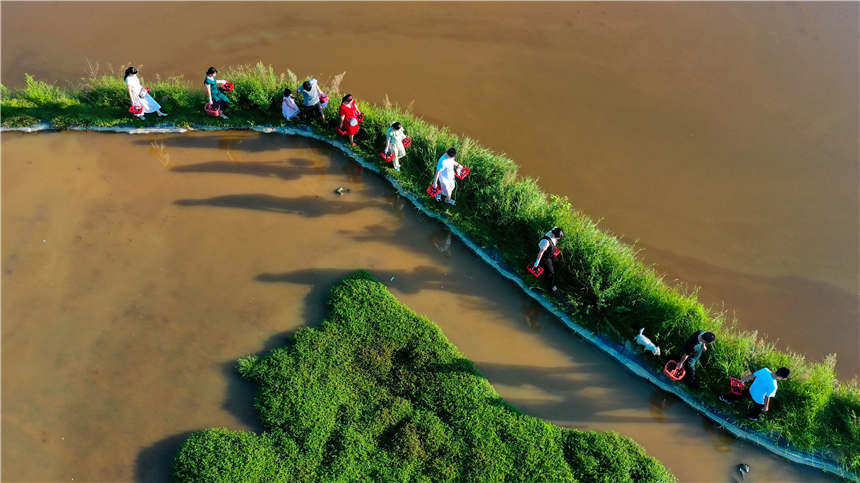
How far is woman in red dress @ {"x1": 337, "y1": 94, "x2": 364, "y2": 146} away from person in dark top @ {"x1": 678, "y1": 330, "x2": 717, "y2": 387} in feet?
20.5

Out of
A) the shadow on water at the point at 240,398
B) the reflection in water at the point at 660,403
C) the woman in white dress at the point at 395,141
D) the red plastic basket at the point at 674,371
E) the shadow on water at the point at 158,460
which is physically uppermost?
the woman in white dress at the point at 395,141

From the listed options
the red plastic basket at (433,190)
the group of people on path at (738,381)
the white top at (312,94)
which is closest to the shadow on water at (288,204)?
the red plastic basket at (433,190)

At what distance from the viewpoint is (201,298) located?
912 centimetres

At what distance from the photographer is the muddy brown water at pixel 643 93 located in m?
9.96

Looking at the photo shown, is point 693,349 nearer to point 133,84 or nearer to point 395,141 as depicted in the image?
point 395,141

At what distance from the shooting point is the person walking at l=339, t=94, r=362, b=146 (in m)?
10.2

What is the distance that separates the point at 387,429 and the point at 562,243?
373 centimetres

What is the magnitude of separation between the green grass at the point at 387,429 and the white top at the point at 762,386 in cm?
148

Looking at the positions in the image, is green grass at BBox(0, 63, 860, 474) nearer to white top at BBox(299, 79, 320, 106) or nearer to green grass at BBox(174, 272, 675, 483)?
white top at BBox(299, 79, 320, 106)

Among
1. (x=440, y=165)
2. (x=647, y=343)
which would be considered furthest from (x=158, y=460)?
(x=647, y=343)

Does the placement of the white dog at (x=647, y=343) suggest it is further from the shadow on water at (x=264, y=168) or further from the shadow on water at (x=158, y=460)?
the shadow on water at (x=158, y=460)

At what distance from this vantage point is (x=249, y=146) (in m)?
11.0

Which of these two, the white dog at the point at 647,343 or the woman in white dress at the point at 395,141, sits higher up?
the woman in white dress at the point at 395,141

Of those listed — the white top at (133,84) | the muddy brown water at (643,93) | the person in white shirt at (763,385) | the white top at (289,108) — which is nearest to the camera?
the person in white shirt at (763,385)
